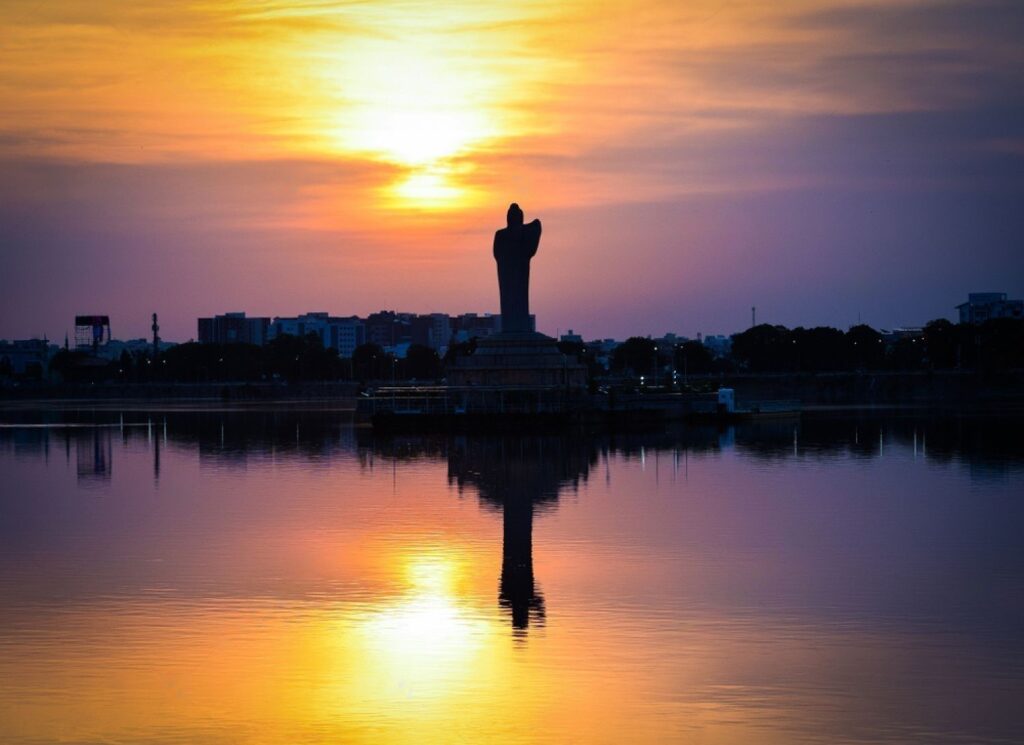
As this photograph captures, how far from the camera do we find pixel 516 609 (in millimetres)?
18922

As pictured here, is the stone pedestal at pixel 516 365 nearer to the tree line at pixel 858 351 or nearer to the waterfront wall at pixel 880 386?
the waterfront wall at pixel 880 386

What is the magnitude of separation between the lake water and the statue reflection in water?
14cm

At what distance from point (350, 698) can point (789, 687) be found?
4167 mm

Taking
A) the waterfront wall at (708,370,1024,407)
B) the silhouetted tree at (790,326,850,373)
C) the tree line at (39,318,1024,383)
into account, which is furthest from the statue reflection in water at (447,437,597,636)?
the silhouetted tree at (790,326,850,373)

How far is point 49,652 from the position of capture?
16.4 meters

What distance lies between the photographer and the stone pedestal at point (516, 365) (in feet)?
231

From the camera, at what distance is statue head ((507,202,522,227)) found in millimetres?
76000

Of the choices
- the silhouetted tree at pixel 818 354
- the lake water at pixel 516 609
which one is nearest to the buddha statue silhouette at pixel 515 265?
the lake water at pixel 516 609

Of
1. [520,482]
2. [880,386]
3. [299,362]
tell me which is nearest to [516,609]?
[520,482]

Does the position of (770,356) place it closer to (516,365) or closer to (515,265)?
(515,265)

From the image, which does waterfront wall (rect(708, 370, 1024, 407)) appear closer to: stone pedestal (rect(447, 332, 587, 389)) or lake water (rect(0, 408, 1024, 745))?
stone pedestal (rect(447, 332, 587, 389))

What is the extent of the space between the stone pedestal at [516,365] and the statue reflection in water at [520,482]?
11251 millimetres

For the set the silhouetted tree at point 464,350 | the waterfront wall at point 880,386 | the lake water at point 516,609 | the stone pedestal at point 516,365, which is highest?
the silhouetted tree at point 464,350

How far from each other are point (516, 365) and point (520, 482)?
3317 centimetres
